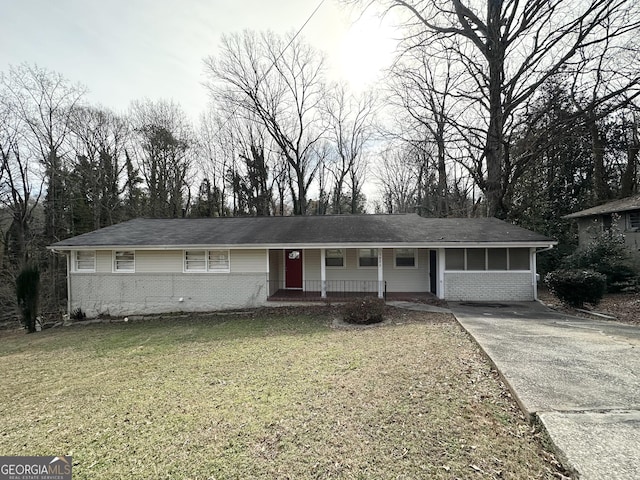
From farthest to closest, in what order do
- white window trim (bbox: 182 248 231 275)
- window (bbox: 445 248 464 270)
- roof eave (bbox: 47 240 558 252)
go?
white window trim (bbox: 182 248 231 275), window (bbox: 445 248 464 270), roof eave (bbox: 47 240 558 252)

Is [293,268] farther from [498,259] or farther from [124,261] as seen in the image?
[498,259]

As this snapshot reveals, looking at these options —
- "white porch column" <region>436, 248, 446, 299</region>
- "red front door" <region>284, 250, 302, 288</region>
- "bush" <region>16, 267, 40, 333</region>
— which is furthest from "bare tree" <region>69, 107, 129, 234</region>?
"white porch column" <region>436, 248, 446, 299</region>

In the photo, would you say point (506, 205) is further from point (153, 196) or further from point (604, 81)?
point (153, 196)

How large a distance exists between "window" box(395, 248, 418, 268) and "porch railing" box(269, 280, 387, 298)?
1191 millimetres

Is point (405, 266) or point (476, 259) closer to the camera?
point (476, 259)

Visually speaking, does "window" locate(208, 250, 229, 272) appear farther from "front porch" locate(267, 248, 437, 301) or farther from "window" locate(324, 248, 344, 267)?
"window" locate(324, 248, 344, 267)

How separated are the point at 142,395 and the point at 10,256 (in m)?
23.2

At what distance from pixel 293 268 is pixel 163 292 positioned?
5.64 meters

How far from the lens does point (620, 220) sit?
15742 mm

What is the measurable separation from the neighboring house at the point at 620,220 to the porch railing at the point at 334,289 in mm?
12547

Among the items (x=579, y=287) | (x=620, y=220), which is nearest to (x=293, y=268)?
(x=579, y=287)

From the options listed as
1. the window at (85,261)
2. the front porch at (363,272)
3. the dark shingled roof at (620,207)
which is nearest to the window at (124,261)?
the window at (85,261)

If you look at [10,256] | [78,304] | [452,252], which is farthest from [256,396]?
[10,256]

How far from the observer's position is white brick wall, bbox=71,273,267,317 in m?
12.5
